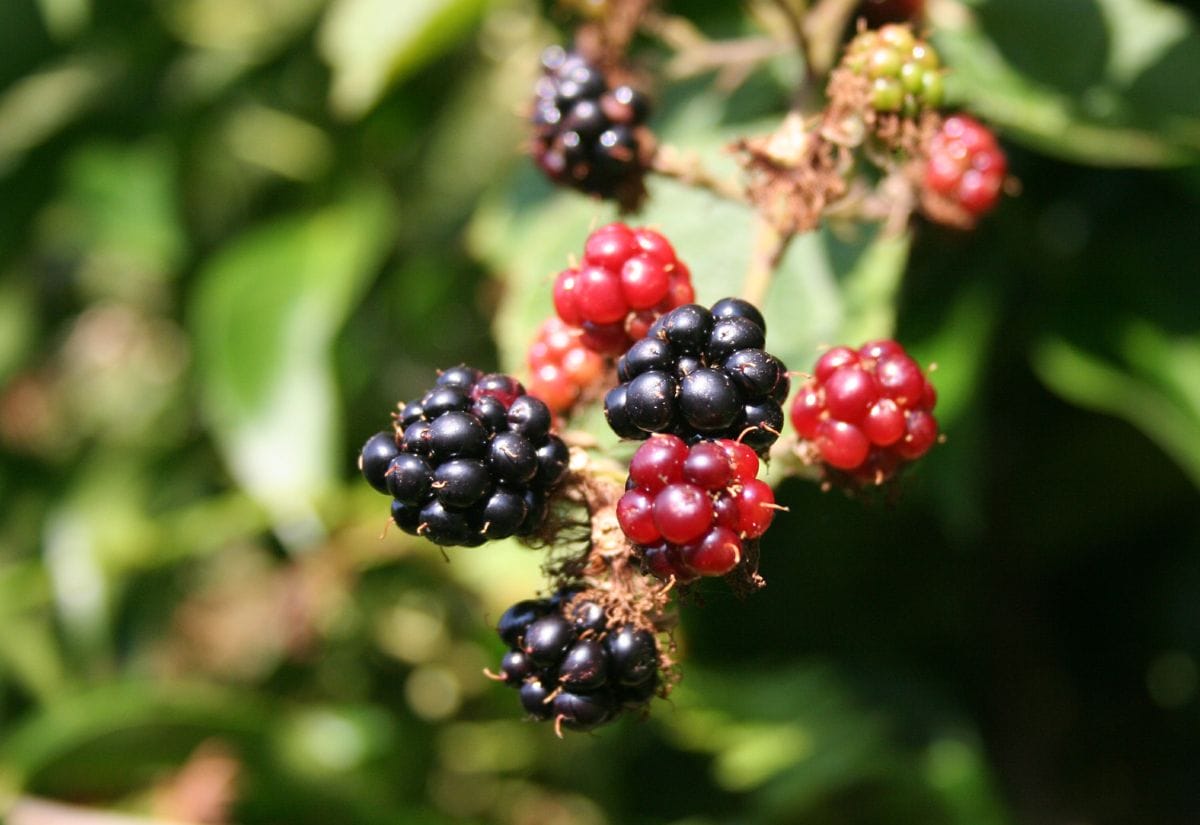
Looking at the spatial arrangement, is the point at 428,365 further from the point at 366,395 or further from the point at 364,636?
the point at 364,636

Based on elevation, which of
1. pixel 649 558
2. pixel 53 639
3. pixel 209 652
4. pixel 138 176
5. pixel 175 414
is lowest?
pixel 209 652

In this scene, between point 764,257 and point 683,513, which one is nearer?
point 683,513

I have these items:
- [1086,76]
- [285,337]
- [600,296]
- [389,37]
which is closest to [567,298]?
[600,296]

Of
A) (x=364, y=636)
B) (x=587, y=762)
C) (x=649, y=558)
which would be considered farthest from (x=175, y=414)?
(x=649, y=558)

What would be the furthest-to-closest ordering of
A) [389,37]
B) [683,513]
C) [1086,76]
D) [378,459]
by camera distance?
[389,37]
[1086,76]
[378,459]
[683,513]

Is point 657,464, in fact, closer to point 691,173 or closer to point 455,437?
point 455,437

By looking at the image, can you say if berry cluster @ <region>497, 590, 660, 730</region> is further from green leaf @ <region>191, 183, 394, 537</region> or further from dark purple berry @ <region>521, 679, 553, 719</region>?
green leaf @ <region>191, 183, 394, 537</region>

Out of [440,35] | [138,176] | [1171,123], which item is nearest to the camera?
[1171,123]

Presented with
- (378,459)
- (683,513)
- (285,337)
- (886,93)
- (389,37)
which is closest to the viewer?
(683,513)
